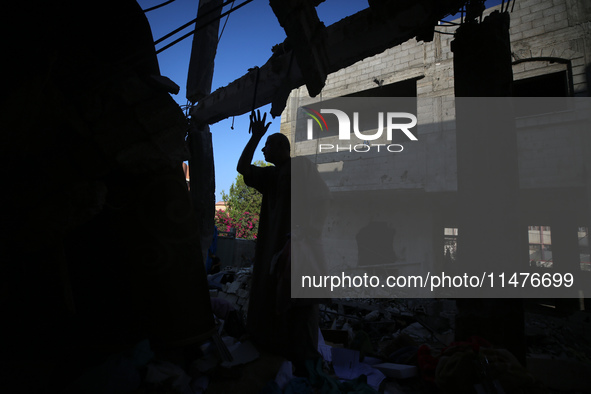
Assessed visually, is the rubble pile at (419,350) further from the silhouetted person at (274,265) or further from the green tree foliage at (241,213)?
the green tree foliage at (241,213)

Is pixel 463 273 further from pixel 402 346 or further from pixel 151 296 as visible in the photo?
pixel 151 296

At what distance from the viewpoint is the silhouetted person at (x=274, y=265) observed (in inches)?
99.7

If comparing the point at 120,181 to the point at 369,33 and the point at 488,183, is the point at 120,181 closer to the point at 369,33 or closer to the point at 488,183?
the point at 369,33

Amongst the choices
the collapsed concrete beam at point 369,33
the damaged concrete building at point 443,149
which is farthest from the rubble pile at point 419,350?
the collapsed concrete beam at point 369,33

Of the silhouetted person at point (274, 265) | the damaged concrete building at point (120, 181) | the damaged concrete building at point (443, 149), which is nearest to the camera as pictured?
the damaged concrete building at point (120, 181)

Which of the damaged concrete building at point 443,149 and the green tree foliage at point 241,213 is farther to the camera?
the green tree foliage at point 241,213

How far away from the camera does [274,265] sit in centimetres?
260

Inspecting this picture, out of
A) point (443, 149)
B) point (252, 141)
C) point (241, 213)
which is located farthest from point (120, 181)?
point (241, 213)

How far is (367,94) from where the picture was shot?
11891 millimetres

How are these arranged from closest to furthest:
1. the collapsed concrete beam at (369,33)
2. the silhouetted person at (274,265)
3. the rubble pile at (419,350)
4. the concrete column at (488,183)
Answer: the rubble pile at (419,350), the silhouetted person at (274,265), the collapsed concrete beam at (369,33), the concrete column at (488,183)

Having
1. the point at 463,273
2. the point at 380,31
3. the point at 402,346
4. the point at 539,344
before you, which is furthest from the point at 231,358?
the point at 539,344

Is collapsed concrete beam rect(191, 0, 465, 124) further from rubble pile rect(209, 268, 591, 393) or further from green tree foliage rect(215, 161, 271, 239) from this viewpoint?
green tree foliage rect(215, 161, 271, 239)

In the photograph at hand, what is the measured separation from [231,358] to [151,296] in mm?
794

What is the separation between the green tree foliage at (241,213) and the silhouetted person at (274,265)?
1849 cm
